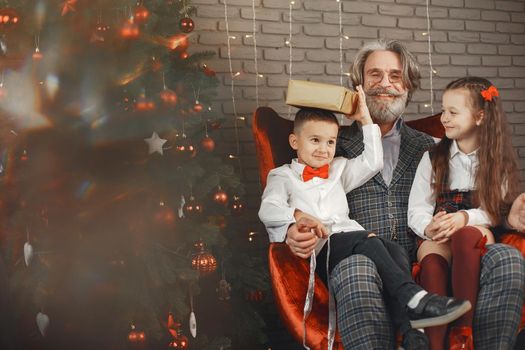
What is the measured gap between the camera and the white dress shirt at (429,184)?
9.27 feet

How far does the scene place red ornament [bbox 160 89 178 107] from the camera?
2.87m

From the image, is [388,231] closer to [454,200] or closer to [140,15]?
[454,200]

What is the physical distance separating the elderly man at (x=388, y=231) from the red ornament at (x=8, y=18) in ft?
4.29

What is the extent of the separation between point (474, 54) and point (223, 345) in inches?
102

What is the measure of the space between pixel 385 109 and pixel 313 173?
0.54 m

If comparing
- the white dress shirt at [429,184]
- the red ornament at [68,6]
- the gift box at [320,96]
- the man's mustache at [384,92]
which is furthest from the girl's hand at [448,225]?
the red ornament at [68,6]

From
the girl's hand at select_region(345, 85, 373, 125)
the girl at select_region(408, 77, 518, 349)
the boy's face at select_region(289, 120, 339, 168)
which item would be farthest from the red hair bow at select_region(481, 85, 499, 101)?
the boy's face at select_region(289, 120, 339, 168)

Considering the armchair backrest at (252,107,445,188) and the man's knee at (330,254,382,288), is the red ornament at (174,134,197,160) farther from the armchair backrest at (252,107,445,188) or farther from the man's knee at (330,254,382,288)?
the man's knee at (330,254,382,288)

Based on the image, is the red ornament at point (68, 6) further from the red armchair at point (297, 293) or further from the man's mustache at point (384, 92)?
the man's mustache at point (384, 92)

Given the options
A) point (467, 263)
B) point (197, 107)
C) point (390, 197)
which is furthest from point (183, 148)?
point (467, 263)

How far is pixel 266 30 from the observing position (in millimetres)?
4078

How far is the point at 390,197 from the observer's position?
3.07 m

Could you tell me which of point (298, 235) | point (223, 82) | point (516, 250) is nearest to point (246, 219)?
point (223, 82)

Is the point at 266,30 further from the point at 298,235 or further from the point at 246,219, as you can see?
the point at 298,235
